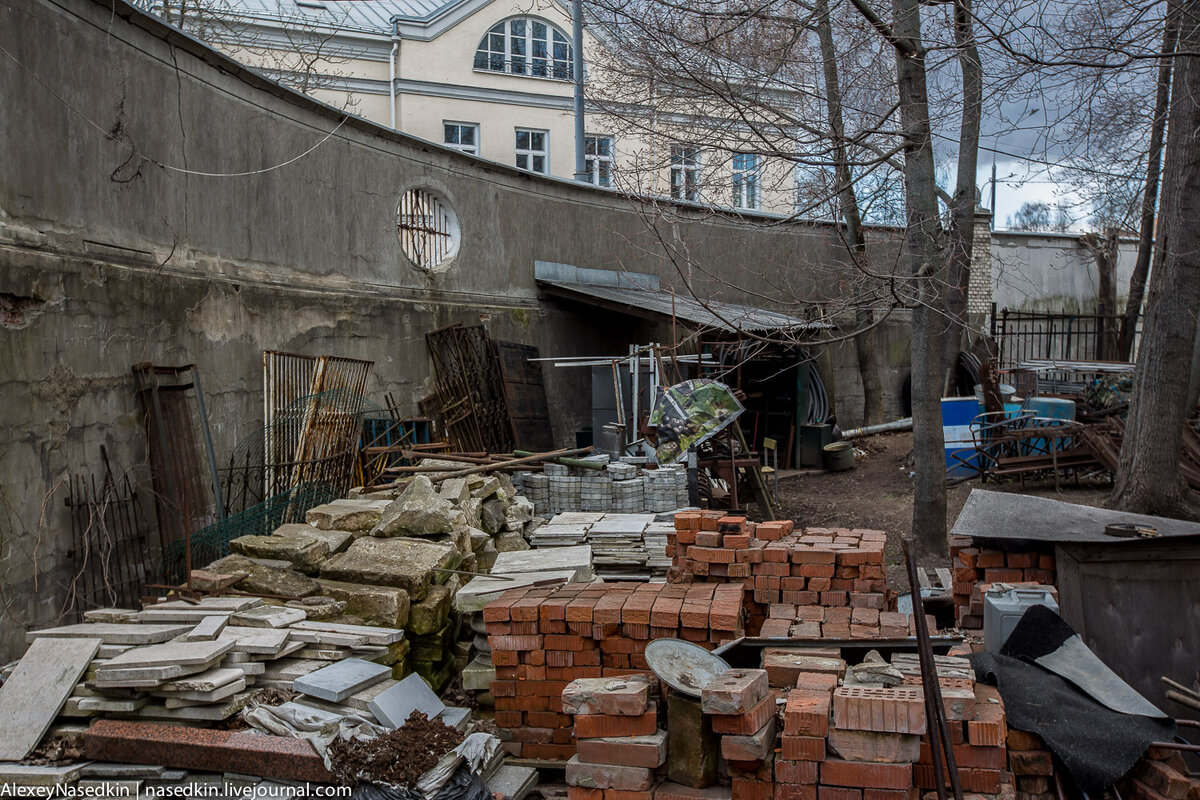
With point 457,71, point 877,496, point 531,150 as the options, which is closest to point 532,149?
point 531,150

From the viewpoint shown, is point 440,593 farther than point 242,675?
Yes

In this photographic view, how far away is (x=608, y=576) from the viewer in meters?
8.19

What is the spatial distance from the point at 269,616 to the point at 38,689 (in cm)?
123

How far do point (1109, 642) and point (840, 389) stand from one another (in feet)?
49.7

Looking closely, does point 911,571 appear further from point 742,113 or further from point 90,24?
point 90,24

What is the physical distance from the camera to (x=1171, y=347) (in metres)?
10.0

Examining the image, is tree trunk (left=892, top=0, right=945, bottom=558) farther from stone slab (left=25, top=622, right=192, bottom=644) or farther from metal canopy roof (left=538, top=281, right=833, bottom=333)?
stone slab (left=25, top=622, right=192, bottom=644)

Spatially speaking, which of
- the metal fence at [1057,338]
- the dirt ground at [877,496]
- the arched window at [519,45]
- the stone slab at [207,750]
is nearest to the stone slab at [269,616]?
the stone slab at [207,750]

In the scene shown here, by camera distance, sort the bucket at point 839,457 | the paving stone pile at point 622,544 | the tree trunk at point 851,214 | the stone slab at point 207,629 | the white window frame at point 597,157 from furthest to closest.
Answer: the bucket at point 839,457
the white window frame at point 597,157
the tree trunk at point 851,214
the paving stone pile at point 622,544
the stone slab at point 207,629

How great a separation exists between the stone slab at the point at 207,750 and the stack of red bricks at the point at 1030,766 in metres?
3.25

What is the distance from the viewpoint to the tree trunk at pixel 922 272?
9.70 m

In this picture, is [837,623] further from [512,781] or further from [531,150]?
[531,150]

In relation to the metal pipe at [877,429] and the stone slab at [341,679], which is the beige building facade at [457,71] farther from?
the stone slab at [341,679]

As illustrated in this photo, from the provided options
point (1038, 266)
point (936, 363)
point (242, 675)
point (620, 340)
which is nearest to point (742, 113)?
point (936, 363)
